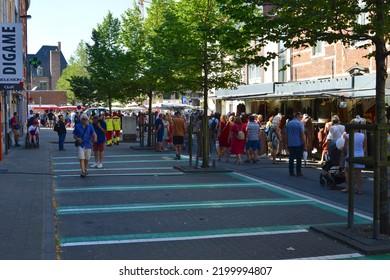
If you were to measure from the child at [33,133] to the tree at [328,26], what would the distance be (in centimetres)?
1926

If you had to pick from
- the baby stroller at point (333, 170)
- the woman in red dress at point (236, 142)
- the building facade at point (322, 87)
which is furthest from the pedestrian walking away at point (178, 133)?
the baby stroller at point (333, 170)

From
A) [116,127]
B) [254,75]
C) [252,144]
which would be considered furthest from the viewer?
[254,75]

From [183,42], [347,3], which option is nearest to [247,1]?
[347,3]

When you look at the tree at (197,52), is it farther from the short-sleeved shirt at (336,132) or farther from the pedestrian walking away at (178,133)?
the short-sleeved shirt at (336,132)

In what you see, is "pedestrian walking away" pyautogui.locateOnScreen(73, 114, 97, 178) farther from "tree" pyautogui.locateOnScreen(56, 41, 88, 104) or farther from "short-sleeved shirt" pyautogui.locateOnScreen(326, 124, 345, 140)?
"tree" pyautogui.locateOnScreen(56, 41, 88, 104)

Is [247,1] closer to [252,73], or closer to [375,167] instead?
[375,167]

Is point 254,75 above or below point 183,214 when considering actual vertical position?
above

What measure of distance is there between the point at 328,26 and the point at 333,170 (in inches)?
223

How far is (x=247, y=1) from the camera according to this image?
8.74 m

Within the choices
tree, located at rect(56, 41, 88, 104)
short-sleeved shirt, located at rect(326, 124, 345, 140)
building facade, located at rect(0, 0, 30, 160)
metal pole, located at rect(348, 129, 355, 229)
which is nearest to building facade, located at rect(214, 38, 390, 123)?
short-sleeved shirt, located at rect(326, 124, 345, 140)

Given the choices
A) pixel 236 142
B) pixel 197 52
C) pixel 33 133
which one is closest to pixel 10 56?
pixel 197 52

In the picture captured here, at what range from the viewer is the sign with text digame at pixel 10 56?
16750mm

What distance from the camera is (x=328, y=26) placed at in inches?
327

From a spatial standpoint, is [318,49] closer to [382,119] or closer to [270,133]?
[270,133]
